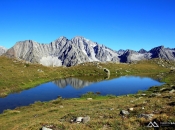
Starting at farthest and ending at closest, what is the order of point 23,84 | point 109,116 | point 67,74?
point 67,74
point 23,84
point 109,116

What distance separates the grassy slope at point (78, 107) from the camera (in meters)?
18.5

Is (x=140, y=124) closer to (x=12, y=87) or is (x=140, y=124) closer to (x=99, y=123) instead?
(x=99, y=123)

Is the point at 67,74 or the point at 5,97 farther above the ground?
the point at 67,74

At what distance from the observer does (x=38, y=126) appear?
763 inches

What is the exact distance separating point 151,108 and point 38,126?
544 inches

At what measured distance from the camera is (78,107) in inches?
1442

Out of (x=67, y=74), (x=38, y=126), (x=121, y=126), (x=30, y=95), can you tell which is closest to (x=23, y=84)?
(x=30, y=95)

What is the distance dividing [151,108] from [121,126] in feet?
A: 24.8

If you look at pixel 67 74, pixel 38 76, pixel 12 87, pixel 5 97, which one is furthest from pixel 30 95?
pixel 67 74

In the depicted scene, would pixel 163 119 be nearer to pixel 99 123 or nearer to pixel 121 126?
pixel 121 126

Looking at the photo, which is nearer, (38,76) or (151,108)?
(151,108)

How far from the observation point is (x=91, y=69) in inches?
5389

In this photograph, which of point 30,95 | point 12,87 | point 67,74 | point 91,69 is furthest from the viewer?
point 91,69

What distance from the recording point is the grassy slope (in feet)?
60.8
